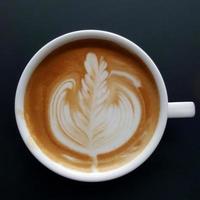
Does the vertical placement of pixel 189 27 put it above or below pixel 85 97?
above

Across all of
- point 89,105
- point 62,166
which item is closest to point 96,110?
point 89,105

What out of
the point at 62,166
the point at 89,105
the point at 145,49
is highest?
the point at 145,49

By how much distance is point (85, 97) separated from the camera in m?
0.75

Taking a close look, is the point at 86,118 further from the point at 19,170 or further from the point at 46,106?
the point at 19,170

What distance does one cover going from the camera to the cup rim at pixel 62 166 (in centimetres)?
73

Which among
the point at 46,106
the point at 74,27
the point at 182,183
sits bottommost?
the point at 182,183

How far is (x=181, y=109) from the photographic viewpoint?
750mm

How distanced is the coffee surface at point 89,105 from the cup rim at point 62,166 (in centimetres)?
1

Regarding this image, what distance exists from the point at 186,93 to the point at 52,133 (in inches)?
11.4

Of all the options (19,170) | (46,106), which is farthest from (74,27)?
(19,170)

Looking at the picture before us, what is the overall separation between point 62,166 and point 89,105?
0.13 metres

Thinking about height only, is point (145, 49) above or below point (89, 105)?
above

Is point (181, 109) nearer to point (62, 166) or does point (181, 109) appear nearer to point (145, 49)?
point (145, 49)

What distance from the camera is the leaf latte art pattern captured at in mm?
746
